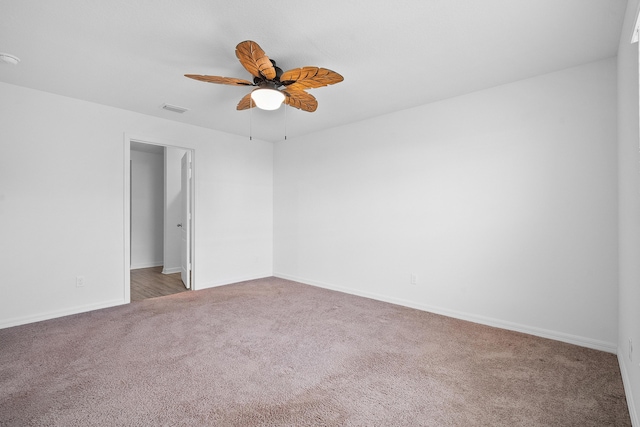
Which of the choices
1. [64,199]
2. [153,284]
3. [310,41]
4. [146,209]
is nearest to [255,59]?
[310,41]

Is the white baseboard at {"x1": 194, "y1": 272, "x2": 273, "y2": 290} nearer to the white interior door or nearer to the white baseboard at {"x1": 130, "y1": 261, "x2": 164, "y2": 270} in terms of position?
the white interior door

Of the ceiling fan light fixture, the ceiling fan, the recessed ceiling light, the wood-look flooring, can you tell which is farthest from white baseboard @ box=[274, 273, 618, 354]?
the recessed ceiling light

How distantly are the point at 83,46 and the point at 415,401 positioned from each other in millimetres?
3534

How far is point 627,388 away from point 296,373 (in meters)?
2.15

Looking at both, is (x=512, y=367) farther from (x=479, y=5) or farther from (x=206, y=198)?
(x=206, y=198)

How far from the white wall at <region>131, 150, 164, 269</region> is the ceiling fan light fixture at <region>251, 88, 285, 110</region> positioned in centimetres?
534

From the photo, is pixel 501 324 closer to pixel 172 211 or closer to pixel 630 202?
pixel 630 202

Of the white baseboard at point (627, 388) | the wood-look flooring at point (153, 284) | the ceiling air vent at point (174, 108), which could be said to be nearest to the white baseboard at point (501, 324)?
the white baseboard at point (627, 388)

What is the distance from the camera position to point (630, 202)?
200 centimetres

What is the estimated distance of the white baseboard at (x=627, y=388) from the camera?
1.73m

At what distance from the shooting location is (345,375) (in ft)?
7.65

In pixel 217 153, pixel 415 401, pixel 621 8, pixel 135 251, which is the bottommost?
pixel 415 401

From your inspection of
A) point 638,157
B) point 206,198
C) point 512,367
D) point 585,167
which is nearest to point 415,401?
point 512,367

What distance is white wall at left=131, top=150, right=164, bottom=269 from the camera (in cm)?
681
